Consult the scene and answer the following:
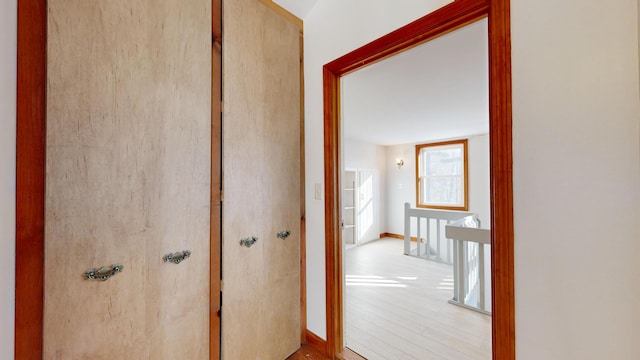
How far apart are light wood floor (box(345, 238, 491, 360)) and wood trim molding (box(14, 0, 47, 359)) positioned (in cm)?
168

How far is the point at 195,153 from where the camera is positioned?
3.90ft

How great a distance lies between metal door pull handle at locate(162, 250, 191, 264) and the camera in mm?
1090

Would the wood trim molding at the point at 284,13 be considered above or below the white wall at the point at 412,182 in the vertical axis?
above

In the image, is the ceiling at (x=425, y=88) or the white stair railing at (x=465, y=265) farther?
the white stair railing at (x=465, y=265)

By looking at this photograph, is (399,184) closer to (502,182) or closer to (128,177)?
(502,182)

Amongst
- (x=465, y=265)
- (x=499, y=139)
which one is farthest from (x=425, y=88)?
(x=465, y=265)

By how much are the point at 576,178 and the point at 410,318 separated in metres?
1.84

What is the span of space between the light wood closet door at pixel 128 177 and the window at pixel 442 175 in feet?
17.0

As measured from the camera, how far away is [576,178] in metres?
0.82

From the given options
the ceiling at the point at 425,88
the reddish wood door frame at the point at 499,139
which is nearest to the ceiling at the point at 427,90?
the ceiling at the point at 425,88

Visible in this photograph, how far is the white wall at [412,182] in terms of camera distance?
15.6 ft

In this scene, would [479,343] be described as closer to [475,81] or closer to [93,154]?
[475,81]

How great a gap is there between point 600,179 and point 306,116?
144 cm

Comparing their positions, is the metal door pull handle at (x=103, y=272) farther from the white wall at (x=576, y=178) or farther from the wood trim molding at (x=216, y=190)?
the white wall at (x=576, y=178)
